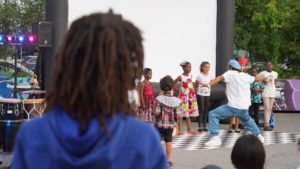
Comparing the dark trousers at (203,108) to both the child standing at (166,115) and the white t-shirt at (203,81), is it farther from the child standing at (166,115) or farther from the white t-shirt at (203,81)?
the child standing at (166,115)

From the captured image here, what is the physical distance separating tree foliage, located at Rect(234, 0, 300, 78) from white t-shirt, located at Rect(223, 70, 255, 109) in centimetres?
1100

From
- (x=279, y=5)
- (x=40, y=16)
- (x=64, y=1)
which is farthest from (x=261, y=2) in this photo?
(x=40, y=16)

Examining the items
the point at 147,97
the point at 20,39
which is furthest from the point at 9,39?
the point at 147,97

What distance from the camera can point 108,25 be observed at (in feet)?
6.55

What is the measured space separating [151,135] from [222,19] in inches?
510

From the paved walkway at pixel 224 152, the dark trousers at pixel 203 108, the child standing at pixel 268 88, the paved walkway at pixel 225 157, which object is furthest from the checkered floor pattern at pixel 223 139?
the child standing at pixel 268 88

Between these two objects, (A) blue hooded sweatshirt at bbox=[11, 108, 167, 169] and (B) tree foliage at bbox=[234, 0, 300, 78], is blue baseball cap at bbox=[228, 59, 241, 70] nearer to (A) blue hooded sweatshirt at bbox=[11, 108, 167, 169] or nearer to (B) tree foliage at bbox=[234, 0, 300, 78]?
(A) blue hooded sweatshirt at bbox=[11, 108, 167, 169]

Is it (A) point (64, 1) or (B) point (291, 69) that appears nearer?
(A) point (64, 1)

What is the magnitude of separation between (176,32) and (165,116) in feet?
21.1

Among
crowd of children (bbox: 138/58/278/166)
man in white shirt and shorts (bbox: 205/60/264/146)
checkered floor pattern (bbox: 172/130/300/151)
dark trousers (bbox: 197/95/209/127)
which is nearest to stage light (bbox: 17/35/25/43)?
crowd of children (bbox: 138/58/278/166)

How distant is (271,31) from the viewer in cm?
2191

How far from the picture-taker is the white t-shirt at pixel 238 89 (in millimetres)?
10547

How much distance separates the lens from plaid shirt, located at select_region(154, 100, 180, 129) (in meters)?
8.49

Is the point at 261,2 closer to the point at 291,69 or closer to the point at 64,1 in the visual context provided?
the point at 291,69
